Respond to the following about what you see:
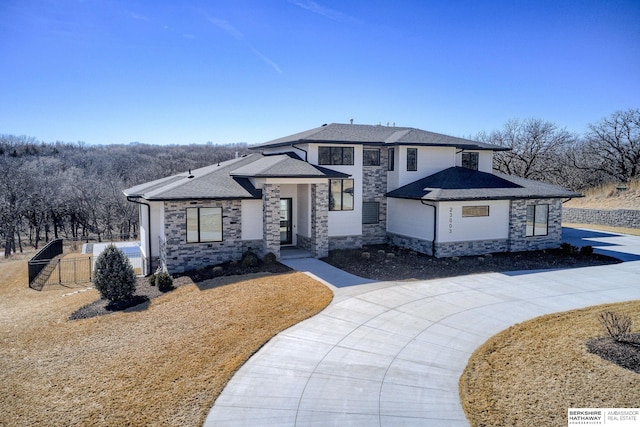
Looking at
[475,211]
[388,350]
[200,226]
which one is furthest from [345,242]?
[388,350]

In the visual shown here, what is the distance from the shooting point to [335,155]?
1919cm

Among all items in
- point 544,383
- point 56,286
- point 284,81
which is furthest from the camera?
point 284,81

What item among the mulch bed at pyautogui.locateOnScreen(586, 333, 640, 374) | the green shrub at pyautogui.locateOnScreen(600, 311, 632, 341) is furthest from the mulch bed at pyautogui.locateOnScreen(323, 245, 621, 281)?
the mulch bed at pyautogui.locateOnScreen(586, 333, 640, 374)

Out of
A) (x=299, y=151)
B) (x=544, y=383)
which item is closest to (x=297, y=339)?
(x=544, y=383)

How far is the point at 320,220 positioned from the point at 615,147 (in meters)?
36.7

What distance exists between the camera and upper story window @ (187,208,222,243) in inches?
638

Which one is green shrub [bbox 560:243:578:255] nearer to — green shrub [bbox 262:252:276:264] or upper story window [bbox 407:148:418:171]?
upper story window [bbox 407:148:418:171]

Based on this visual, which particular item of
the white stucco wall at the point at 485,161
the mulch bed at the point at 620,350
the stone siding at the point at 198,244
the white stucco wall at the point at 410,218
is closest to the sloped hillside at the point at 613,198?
the white stucco wall at the point at 485,161

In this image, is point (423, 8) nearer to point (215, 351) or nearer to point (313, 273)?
point (313, 273)

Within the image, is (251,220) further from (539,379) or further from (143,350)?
(539,379)

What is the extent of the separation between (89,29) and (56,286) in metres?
10.8

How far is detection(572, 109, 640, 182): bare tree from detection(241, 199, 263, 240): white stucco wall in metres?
36.9

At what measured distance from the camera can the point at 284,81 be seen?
82.1ft

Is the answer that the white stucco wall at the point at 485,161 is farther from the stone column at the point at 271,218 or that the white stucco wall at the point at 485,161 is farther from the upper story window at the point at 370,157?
the stone column at the point at 271,218
